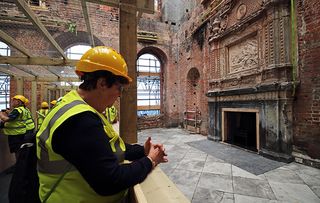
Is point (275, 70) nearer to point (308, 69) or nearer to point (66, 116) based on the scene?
point (308, 69)

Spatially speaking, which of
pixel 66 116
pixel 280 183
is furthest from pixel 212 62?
pixel 66 116

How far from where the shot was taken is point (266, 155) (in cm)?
448

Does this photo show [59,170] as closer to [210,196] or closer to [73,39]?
[210,196]

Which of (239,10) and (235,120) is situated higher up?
(239,10)

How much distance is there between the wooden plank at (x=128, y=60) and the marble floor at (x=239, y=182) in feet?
5.84

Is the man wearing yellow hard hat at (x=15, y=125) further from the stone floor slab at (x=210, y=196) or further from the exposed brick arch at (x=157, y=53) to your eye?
the exposed brick arch at (x=157, y=53)

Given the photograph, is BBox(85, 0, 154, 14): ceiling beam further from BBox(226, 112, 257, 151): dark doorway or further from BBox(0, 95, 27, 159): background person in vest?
BBox(226, 112, 257, 151): dark doorway

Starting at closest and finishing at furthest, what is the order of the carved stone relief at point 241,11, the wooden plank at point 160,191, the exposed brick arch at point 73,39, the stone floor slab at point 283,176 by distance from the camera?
the wooden plank at point 160,191, the stone floor slab at point 283,176, the carved stone relief at point 241,11, the exposed brick arch at point 73,39

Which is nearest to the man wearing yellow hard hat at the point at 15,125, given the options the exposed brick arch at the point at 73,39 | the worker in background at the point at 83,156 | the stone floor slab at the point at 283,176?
the worker in background at the point at 83,156

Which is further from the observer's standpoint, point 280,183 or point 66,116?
point 280,183

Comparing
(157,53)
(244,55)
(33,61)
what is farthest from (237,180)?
(157,53)

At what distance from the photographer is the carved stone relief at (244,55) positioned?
5230 millimetres

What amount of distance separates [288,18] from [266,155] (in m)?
3.69

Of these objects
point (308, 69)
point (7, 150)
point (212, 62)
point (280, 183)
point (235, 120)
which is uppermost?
point (212, 62)
